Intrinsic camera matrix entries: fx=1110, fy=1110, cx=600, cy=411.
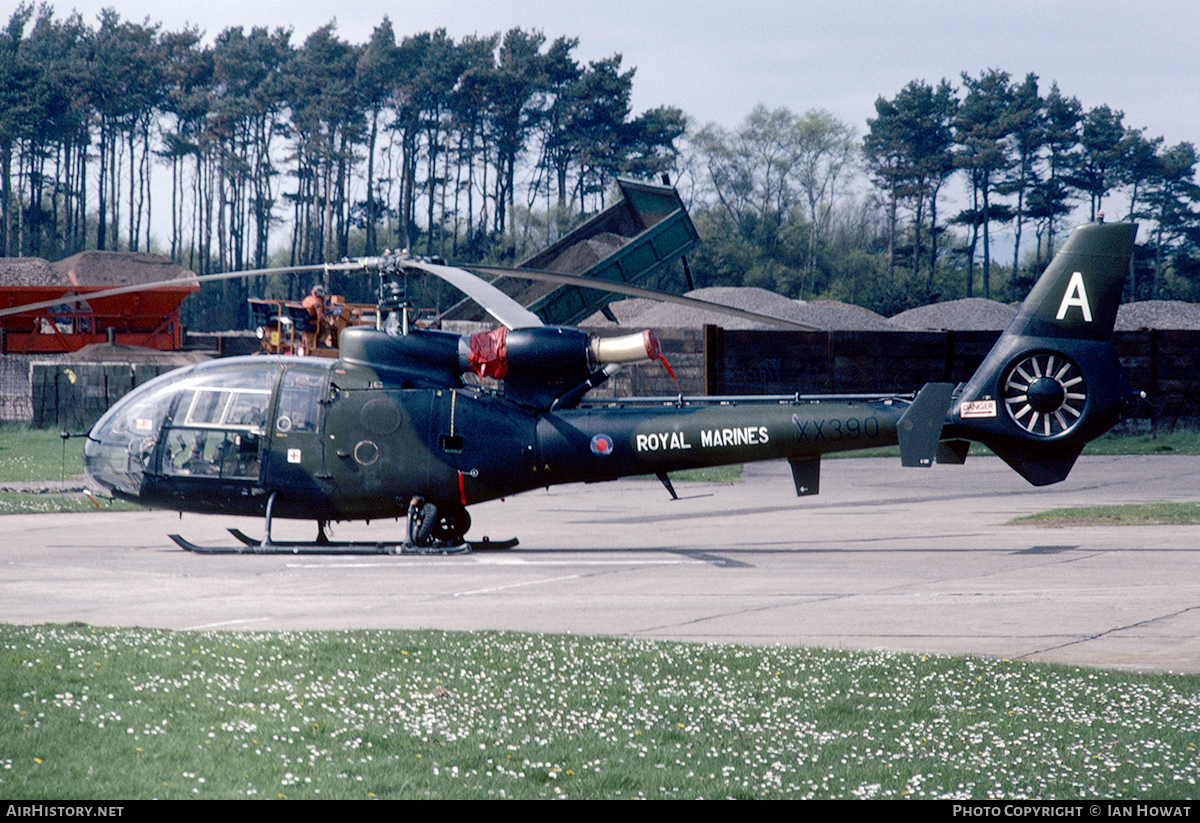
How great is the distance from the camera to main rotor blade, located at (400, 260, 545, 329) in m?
10.8

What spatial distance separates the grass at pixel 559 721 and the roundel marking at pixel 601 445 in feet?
16.1

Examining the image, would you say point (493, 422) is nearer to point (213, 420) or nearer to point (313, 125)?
point (213, 420)

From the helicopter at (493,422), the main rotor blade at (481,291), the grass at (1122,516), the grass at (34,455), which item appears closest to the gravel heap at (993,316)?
the grass at (1122,516)

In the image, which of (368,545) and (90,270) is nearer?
(368,545)

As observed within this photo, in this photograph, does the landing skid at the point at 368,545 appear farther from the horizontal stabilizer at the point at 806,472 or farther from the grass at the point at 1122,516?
the grass at the point at 1122,516

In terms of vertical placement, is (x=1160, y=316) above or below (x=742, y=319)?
above

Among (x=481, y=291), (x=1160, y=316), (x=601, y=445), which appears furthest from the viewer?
(x=1160, y=316)

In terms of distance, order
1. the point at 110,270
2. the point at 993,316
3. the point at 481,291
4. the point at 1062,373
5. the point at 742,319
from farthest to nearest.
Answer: the point at 993,316 < the point at 110,270 < the point at 742,319 < the point at 1062,373 < the point at 481,291

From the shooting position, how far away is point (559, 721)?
19.9ft

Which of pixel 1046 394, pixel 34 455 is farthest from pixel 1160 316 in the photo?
pixel 34 455

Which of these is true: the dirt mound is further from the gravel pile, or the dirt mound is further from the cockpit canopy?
the cockpit canopy

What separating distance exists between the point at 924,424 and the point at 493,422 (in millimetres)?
4772

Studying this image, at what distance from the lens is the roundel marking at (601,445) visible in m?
12.7

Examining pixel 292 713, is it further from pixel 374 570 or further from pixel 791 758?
pixel 374 570
